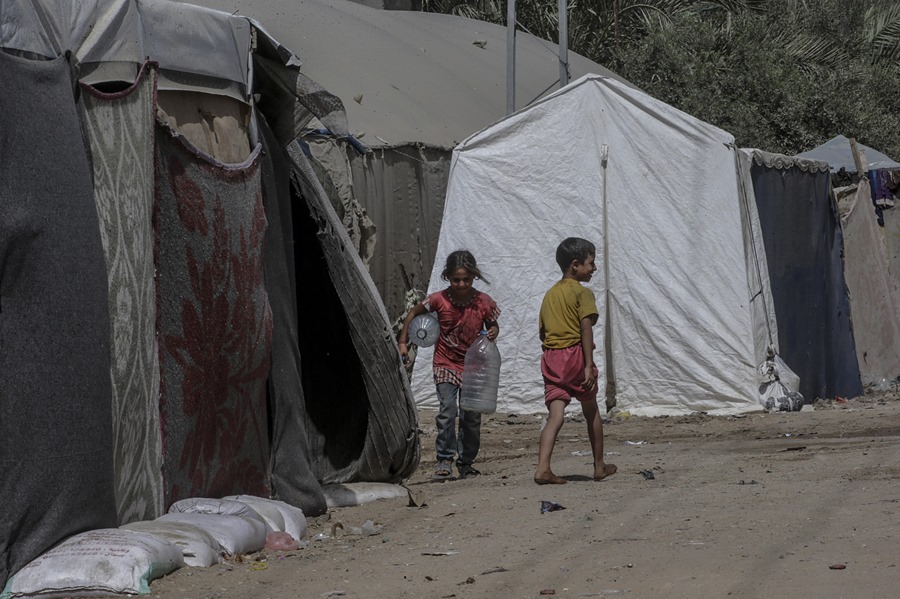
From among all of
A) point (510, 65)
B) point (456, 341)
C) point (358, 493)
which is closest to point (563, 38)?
point (510, 65)

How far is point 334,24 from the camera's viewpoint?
22250mm

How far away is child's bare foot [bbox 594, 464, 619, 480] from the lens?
773 centimetres

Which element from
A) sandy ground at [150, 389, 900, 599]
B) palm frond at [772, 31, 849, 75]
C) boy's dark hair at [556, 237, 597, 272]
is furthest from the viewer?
palm frond at [772, 31, 849, 75]

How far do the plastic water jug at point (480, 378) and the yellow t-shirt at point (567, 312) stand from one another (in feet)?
1.92

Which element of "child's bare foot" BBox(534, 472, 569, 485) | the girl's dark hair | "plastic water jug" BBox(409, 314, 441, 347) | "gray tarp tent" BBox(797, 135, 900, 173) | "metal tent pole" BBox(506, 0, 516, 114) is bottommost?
"child's bare foot" BBox(534, 472, 569, 485)

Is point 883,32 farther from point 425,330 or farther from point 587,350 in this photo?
point 587,350

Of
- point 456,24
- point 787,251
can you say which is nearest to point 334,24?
point 456,24

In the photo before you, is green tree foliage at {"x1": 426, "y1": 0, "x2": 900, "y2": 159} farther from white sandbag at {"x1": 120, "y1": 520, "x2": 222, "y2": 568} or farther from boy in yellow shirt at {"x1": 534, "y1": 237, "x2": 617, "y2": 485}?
white sandbag at {"x1": 120, "y1": 520, "x2": 222, "y2": 568}

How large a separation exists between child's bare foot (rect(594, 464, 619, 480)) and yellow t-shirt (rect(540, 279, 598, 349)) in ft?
2.48

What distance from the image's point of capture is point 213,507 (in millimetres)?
5738

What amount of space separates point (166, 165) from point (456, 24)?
21.6m

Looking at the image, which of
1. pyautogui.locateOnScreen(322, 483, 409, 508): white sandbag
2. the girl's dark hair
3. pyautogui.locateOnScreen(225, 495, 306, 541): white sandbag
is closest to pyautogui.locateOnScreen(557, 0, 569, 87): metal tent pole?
the girl's dark hair

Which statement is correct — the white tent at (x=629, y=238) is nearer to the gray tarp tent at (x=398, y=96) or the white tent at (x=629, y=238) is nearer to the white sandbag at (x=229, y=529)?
the gray tarp tent at (x=398, y=96)

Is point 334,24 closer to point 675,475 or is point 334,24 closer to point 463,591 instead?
Result: point 675,475
